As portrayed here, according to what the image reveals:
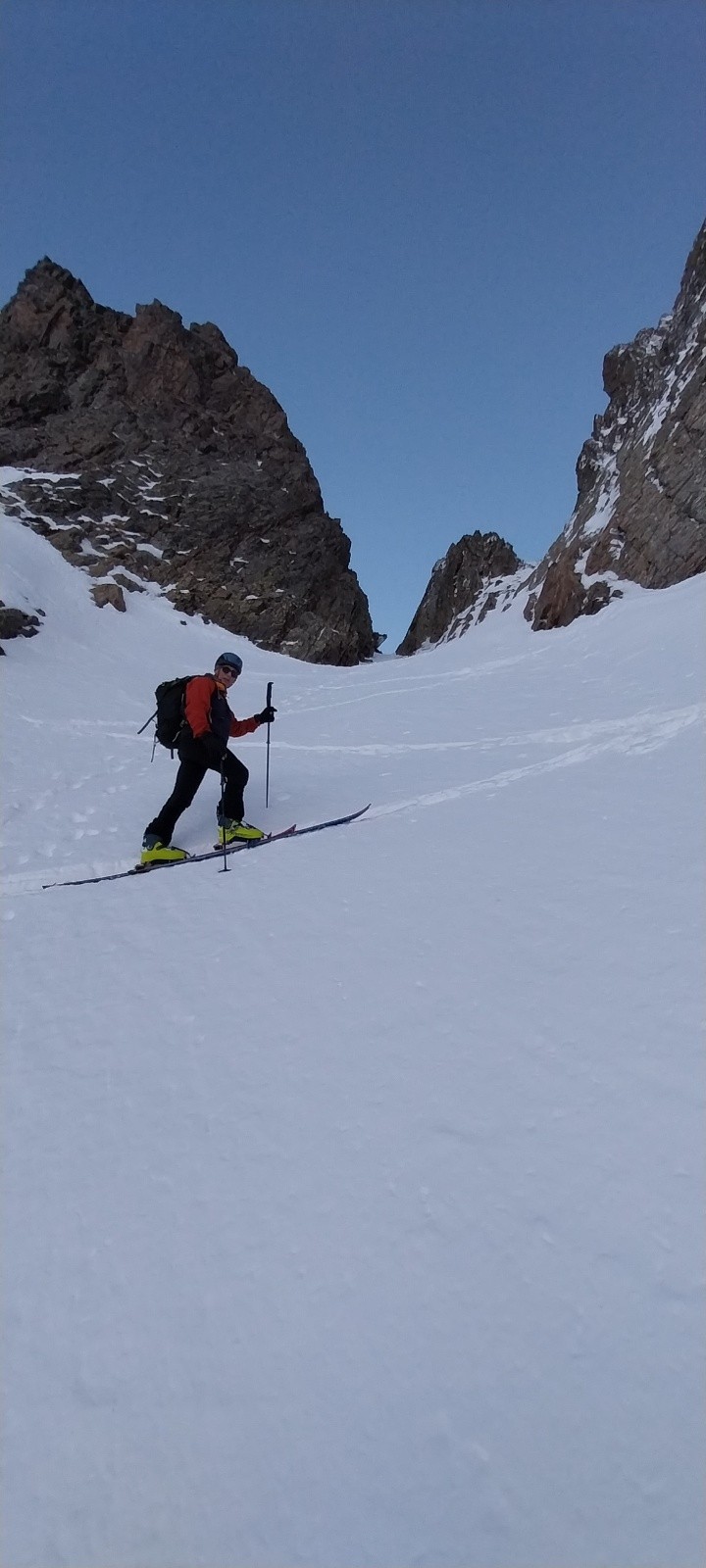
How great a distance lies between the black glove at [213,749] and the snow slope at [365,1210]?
1.38 m

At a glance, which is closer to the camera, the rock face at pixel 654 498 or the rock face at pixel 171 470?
the rock face at pixel 654 498

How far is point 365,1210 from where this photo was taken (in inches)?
87.6

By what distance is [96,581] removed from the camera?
3102cm

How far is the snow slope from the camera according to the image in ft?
5.30

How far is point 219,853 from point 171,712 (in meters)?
1.41

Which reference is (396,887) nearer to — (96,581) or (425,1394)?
(425,1394)

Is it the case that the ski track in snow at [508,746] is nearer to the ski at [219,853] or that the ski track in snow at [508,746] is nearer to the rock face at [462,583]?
the ski at [219,853]

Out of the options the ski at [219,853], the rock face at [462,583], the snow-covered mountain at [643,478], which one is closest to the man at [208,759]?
the ski at [219,853]

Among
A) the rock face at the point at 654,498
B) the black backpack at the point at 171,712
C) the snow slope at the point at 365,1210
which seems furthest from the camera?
the rock face at the point at 654,498

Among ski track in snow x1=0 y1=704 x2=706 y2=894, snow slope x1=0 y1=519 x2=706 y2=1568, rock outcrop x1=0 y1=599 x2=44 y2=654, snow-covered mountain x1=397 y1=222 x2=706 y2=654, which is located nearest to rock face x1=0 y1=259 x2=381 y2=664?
rock outcrop x1=0 y1=599 x2=44 y2=654

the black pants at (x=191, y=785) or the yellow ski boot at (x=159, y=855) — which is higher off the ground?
the black pants at (x=191, y=785)

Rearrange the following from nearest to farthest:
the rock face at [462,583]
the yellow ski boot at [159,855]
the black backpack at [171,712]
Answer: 1. the yellow ski boot at [159,855]
2. the black backpack at [171,712]
3. the rock face at [462,583]

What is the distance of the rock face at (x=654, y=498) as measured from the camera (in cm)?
2198

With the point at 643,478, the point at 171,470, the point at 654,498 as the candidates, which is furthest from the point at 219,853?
the point at 171,470
